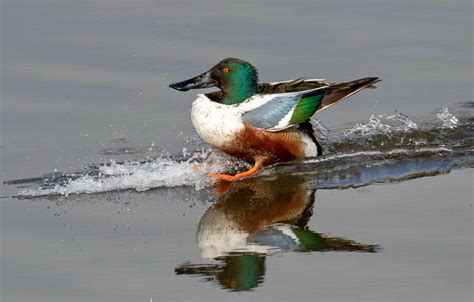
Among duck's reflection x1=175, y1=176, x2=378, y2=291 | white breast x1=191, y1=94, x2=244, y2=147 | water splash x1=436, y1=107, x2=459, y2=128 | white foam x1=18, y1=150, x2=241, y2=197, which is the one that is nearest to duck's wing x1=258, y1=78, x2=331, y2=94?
white breast x1=191, y1=94, x2=244, y2=147

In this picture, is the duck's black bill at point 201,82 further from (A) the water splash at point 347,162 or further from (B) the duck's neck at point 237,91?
(A) the water splash at point 347,162

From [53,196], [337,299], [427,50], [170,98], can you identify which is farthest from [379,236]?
[427,50]

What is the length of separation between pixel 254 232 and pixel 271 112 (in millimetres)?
1781

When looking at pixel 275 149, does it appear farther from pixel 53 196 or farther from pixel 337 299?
pixel 337 299

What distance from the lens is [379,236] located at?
7547 mm

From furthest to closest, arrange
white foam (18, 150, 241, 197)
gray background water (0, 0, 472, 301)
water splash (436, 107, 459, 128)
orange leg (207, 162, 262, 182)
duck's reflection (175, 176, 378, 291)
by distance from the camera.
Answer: water splash (436, 107, 459, 128), orange leg (207, 162, 262, 182), white foam (18, 150, 241, 197), duck's reflection (175, 176, 378, 291), gray background water (0, 0, 472, 301)

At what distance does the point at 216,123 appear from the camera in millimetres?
9195

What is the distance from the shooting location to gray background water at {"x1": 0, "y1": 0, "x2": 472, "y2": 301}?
22.6ft

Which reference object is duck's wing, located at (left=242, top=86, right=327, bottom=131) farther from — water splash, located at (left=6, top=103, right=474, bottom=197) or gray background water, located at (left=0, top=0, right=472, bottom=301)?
gray background water, located at (left=0, top=0, right=472, bottom=301)

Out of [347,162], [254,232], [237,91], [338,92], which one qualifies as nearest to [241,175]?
[237,91]

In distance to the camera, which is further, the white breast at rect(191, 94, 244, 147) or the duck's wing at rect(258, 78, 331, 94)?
the duck's wing at rect(258, 78, 331, 94)

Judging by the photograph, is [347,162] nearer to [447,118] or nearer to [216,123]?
[216,123]

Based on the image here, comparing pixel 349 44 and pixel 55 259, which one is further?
pixel 349 44

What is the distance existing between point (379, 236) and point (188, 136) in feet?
9.60
